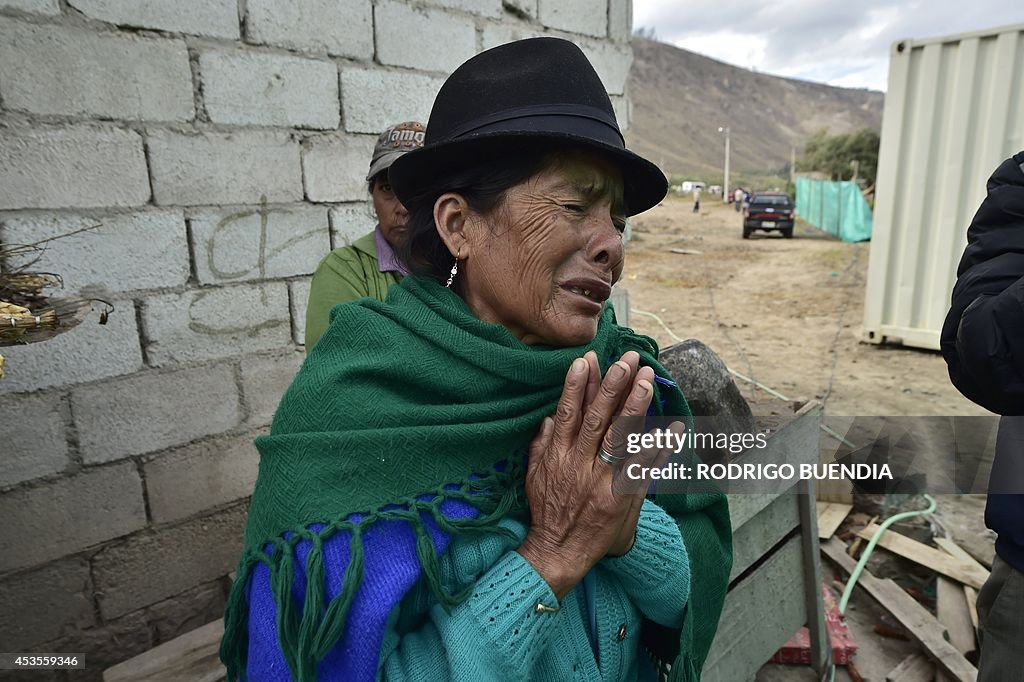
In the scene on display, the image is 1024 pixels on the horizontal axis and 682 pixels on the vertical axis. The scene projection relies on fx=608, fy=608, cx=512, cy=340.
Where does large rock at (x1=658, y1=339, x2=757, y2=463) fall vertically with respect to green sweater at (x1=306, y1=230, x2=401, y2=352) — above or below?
below

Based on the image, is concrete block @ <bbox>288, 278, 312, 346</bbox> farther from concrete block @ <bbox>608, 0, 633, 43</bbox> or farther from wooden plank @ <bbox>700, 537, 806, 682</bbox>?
concrete block @ <bbox>608, 0, 633, 43</bbox>

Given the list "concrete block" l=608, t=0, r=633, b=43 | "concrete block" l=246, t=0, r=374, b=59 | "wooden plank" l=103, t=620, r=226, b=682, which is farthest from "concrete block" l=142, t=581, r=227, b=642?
"concrete block" l=608, t=0, r=633, b=43

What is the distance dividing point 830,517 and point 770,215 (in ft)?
64.1

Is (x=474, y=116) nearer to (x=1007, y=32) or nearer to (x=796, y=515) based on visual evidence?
(x=796, y=515)

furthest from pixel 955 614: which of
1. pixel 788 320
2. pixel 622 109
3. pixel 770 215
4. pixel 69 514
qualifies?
pixel 770 215

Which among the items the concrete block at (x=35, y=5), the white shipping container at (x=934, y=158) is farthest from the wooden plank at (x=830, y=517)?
the concrete block at (x=35, y=5)

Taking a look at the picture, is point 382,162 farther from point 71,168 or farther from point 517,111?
point 517,111

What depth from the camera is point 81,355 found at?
2.68 meters

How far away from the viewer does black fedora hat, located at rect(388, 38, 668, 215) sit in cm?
121

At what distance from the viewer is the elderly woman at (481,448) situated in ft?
3.58

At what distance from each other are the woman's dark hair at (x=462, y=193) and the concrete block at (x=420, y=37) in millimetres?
2387

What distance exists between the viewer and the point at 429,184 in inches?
Result: 53.9

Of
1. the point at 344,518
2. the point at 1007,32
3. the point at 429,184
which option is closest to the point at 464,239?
the point at 429,184

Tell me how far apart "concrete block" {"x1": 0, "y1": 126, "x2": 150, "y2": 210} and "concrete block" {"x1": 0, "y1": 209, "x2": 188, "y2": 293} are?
0.22 feet
